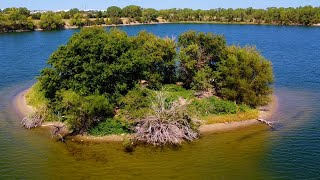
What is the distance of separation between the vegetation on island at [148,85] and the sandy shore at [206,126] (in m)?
0.89

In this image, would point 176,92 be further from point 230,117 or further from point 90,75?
point 90,75

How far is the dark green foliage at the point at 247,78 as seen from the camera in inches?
2060

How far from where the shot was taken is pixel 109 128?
149ft

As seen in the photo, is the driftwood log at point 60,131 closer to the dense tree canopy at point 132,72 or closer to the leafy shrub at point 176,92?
the dense tree canopy at point 132,72

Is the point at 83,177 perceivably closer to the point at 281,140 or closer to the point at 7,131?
the point at 7,131

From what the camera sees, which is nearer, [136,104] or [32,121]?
[136,104]

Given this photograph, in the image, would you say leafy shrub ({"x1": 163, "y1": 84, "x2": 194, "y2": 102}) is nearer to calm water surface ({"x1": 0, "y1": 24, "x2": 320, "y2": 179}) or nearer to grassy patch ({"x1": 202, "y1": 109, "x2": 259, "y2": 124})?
grassy patch ({"x1": 202, "y1": 109, "x2": 259, "y2": 124})

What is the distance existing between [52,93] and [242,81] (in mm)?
24847

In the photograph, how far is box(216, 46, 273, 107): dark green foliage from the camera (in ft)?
172

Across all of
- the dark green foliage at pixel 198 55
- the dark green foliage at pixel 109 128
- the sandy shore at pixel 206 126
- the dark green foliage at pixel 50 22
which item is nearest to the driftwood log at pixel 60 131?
the sandy shore at pixel 206 126

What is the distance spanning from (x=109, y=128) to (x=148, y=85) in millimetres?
11775

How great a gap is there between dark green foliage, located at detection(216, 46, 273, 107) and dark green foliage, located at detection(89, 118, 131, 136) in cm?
1593

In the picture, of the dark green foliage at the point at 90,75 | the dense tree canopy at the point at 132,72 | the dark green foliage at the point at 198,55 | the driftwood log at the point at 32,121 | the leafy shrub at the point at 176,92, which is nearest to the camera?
the dark green foliage at the point at 90,75

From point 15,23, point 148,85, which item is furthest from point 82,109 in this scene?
point 15,23
